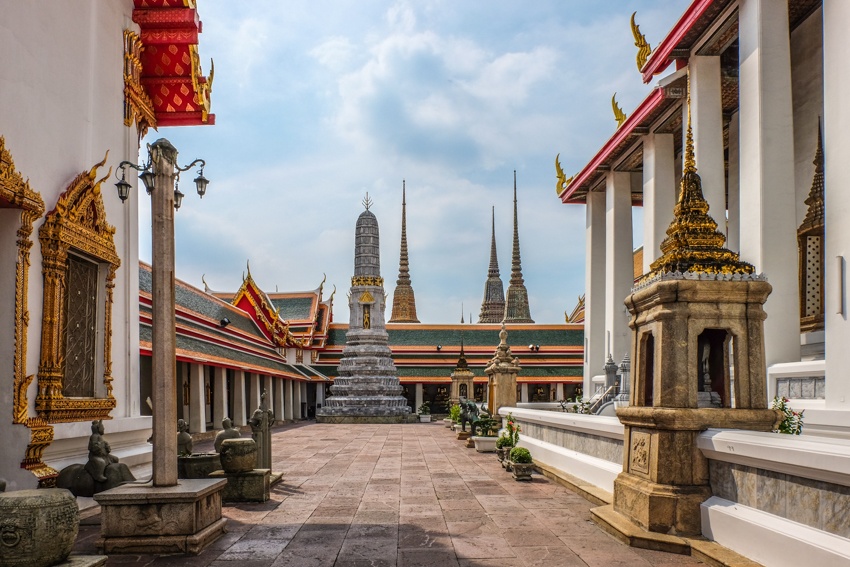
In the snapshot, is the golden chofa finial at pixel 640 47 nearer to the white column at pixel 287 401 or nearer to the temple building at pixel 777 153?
the temple building at pixel 777 153

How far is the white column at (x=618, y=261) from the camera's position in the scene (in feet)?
77.2

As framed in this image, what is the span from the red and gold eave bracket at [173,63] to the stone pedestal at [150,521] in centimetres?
749

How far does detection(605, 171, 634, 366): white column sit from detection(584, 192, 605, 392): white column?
207 cm

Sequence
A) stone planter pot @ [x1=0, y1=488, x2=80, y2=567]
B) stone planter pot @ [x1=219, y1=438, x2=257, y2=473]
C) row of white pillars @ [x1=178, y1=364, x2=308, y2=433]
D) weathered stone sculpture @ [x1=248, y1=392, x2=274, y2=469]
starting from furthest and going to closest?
row of white pillars @ [x1=178, y1=364, x2=308, y2=433] → weathered stone sculpture @ [x1=248, y1=392, x2=274, y2=469] → stone planter pot @ [x1=219, y1=438, x2=257, y2=473] → stone planter pot @ [x1=0, y1=488, x2=80, y2=567]

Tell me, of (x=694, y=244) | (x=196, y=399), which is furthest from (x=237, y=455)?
(x=196, y=399)

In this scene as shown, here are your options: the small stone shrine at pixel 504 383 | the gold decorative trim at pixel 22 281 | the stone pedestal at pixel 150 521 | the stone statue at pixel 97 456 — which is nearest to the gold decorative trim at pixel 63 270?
the gold decorative trim at pixel 22 281

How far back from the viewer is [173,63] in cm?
1194

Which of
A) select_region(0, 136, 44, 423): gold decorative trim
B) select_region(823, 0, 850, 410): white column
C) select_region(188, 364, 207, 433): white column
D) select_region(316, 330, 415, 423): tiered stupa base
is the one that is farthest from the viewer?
select_region(316, 330, 415, 423): tiered stupa base

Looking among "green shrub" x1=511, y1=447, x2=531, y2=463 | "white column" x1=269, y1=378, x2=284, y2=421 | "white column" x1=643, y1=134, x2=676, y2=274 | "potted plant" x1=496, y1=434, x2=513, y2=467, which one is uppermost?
"white column" x1=643, y1=134, x2=676, y2=274

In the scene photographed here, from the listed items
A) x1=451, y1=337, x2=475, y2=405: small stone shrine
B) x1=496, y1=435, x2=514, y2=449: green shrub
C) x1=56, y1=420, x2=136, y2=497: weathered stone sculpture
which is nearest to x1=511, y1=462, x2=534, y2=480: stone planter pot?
x1=496, y1=435, x2=514, y2=449: green shrub

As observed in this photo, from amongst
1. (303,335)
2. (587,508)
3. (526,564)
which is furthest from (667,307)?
(303,335)

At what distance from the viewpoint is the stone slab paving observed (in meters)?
6.39

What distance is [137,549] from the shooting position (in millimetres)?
6594

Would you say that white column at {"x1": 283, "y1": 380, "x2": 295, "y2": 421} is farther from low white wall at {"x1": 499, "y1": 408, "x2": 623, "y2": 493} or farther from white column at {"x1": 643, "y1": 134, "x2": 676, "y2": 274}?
low white wall at {"x1": 499, "y1": 408, "x2": 623, "y2": 493}
